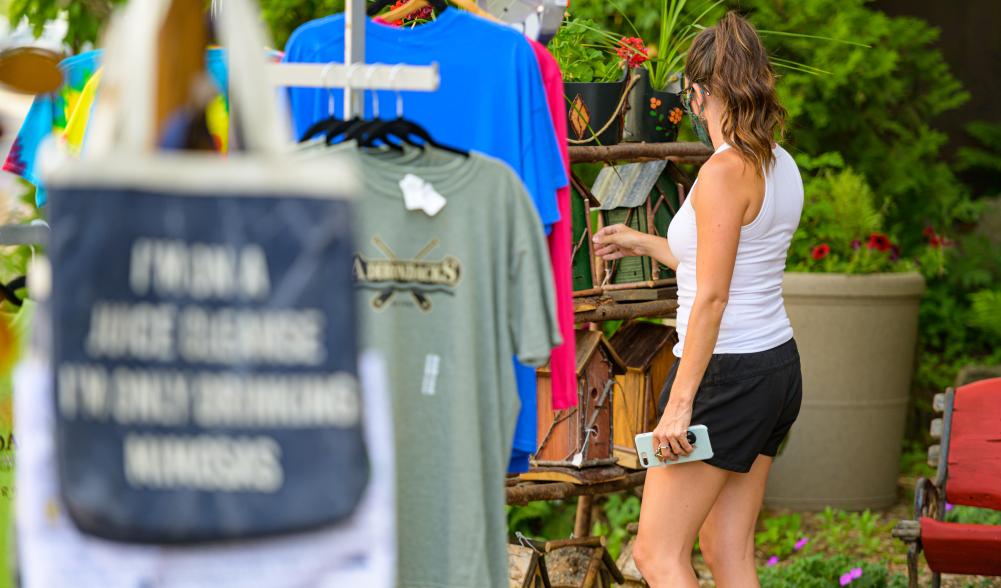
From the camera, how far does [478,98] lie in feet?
8.13

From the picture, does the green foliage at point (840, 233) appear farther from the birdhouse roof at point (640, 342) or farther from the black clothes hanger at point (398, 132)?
the black clothes hanger at point (398, 132)

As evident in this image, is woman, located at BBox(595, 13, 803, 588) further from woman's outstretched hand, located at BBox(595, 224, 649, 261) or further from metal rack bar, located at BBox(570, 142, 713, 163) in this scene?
metal rack bar, located at BBox(570, 142, 713, 163)

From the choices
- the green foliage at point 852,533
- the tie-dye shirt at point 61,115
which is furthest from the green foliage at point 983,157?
the tie-dye shirt at point 61,115

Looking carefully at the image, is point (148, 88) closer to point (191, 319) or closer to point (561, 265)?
point (191, 319)

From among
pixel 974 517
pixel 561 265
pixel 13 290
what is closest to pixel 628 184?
pixel 561 265

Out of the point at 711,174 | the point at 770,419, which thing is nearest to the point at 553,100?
the point at 711,174

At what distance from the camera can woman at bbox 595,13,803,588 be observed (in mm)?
2885

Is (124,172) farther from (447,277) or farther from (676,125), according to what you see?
(676,125)

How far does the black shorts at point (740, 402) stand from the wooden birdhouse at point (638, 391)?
920 mm

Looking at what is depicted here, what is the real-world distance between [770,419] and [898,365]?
11.0 feet

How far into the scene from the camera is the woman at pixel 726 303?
2.88m

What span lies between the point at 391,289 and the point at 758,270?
1.14 m

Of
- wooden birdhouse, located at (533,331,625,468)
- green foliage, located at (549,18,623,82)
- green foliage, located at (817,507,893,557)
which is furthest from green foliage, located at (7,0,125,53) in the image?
green foliage, located at (817,507,893,557)

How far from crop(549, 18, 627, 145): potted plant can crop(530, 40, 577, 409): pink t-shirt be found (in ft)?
3.09
